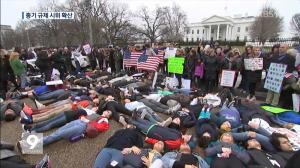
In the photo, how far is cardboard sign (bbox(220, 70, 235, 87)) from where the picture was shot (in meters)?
9.46

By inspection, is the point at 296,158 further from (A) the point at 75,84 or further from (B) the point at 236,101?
(A) the point at 75,84

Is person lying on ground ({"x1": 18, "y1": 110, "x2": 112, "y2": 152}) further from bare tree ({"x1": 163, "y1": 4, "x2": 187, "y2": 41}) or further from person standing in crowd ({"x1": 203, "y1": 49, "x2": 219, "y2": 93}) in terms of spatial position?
bare tree ({"x1": 163, "y1": 4, "x2": 187, "y2": 41})

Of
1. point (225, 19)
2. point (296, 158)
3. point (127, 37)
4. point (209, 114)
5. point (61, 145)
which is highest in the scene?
point (225, 19)

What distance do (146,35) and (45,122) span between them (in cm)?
5078

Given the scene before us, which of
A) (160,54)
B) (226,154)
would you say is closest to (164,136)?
(226,154)

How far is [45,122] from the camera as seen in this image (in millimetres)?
6449

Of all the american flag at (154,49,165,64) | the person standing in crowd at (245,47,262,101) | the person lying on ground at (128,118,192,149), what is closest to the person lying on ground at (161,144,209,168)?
the person lying on ground at (128,118,192,149)

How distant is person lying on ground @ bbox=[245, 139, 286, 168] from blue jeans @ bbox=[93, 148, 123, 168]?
232 centimetres

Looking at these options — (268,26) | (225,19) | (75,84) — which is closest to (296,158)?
(75,84)

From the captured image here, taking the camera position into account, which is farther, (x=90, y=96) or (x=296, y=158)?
(x=90, y=96)

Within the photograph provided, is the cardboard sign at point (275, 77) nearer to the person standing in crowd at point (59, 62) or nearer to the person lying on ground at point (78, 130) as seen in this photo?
the person lying on ground at point (78, 130)

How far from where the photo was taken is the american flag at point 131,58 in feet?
43.0

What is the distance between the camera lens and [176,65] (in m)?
11.1

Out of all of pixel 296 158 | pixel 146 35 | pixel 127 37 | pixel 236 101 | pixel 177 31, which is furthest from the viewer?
pixel 177 31
